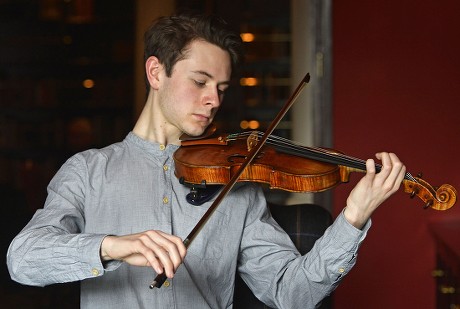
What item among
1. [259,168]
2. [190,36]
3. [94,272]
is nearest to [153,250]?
[94,272]

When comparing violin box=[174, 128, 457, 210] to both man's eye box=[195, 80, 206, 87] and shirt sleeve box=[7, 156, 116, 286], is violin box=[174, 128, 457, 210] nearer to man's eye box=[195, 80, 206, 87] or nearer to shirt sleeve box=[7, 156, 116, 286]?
man's eye box=[195, 80, 206, 87]

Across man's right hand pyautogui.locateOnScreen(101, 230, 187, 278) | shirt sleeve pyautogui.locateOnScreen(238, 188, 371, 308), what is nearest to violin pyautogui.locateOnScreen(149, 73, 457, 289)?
Result: shirt sleeve pyautogui.locateOnScreen(238, 188, 371, 308)

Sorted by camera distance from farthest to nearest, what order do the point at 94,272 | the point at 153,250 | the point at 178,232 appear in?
the point at 178,232
the point at 94,272
the point at 153,250

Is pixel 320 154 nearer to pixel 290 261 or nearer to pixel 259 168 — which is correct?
pixel 259 168

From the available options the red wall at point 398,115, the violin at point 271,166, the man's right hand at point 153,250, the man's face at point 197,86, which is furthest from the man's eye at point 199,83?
the red wall at point 398,115

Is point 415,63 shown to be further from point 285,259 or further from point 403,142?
point 285,259

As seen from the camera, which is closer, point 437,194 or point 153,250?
point 153,250

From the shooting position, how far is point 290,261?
6.73ft

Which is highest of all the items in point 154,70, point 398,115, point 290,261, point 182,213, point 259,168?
point 154,70

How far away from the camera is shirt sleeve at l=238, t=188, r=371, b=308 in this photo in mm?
1858

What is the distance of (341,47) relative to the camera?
11.7ft

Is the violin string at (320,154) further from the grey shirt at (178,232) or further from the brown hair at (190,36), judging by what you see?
the brown hair at (190,36)

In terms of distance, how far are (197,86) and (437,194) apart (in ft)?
2.02

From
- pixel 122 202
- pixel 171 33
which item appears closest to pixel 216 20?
pixel 171 33
